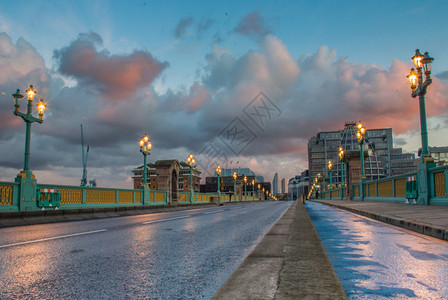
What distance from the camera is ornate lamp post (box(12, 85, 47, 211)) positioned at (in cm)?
1287

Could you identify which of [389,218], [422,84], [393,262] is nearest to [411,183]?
[422,84]

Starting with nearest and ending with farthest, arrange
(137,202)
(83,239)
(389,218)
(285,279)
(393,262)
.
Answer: (285,279)
(393,262)
(83,239)
(389,218)
(137,202)

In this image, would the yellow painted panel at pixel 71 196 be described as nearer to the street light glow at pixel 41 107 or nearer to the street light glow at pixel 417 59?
the street light glow at pixel 41 107

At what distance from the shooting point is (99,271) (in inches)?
152

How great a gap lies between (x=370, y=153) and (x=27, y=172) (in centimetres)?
16099

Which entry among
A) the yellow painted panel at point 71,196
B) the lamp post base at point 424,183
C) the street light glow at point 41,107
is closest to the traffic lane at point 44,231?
the yellow painted panel at point 71,196

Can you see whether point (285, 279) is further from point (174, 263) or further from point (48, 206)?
point (48, 206)

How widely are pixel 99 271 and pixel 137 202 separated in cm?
Answer: 2049

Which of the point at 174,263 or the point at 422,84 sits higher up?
the point at 422,84

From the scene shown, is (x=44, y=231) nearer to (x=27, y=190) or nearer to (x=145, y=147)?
(x=27, y=190)

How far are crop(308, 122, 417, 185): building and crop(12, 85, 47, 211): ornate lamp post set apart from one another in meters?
150

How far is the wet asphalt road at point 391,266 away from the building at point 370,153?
153m

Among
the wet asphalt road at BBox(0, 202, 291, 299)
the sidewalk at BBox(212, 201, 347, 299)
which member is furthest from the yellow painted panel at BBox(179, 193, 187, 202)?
the sidewalk at BBox(212, 201, 347, 299)

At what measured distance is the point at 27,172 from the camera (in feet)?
43.3
